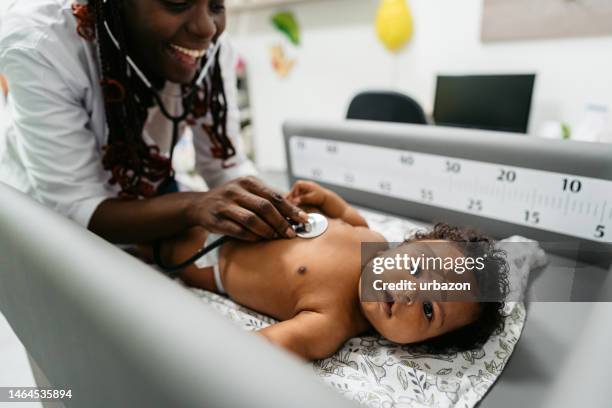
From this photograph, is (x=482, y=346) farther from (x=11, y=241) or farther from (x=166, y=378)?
(x=11, y=241)

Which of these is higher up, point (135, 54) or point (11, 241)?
point (135, 54)

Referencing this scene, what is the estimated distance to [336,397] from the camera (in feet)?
0.98

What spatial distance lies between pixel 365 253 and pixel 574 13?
171 cm

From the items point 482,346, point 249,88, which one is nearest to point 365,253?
point 482,346

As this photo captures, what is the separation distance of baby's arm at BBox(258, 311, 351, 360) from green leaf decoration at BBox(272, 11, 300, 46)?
2583 millimetres

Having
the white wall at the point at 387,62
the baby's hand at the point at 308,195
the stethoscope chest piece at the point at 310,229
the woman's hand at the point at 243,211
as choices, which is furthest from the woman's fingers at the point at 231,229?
the white wall at the point at 387,62

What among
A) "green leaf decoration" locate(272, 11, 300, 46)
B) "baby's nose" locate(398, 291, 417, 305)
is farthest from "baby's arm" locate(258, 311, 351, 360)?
"green leaf decoration" locate(272, 11, 300, 46)

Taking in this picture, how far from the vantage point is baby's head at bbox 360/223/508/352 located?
0.63 m

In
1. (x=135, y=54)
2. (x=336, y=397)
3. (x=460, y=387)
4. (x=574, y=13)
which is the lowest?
(x=460, y=387)

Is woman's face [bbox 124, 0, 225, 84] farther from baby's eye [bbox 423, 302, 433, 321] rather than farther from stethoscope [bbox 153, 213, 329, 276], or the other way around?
baby's eye [bbox 423, 302, 433, 321]

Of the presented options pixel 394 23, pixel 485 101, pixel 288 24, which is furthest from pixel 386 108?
pixel 288 24

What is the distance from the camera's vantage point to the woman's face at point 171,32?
76 centimetres

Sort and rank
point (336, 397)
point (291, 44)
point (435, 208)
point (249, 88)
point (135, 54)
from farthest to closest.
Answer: point (249, 88)
point (291, 44)
point (435, 208)
point (135, 54)
point (336, 397)

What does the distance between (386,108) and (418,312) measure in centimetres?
123
